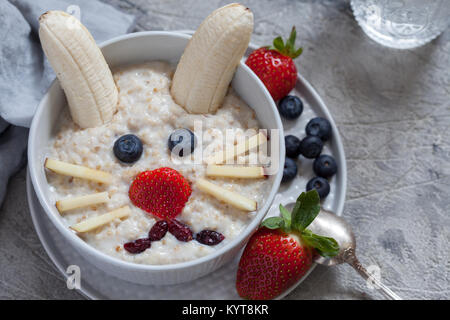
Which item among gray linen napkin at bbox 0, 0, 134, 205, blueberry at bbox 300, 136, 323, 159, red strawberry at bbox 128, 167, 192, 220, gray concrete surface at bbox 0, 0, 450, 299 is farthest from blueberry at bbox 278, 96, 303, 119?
gray linen napkin at bbox 0, 0, 134, 205

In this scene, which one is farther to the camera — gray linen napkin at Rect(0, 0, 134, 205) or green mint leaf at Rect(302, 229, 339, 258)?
gray linen napkin at Rect(0, 0, 134, 205)

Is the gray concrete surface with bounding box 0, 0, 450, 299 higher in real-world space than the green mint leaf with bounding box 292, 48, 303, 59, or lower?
lower

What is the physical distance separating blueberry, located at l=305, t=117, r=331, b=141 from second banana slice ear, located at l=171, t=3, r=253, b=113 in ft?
1.11

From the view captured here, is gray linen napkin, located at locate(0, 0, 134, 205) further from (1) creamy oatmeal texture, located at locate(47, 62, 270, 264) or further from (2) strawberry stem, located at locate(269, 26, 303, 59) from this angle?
(2) strawberry stem, located at locate(269, 26, 303, 59)

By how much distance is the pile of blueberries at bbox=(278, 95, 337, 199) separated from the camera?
1.77 m

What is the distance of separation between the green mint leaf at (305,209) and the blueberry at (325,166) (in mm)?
244

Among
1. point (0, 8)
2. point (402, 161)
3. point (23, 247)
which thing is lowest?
point (23, 247)

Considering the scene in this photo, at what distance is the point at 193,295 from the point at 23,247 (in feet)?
2.05

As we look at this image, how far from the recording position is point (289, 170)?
178 centimetres

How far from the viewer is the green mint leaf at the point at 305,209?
5.04 ft

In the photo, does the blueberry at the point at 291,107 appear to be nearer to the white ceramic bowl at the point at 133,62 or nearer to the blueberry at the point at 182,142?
the white ceramic bowl at the point at 133,62

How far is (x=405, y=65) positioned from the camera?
2104 mm
